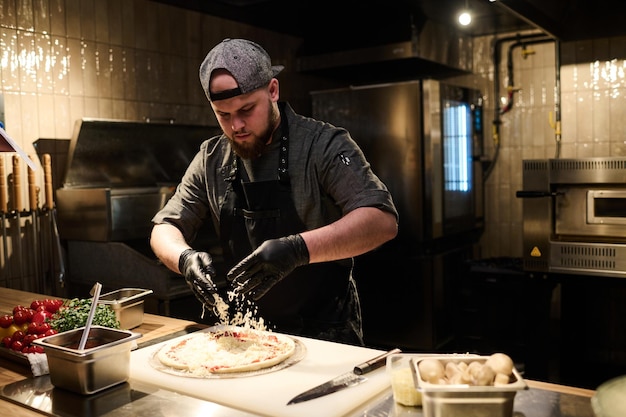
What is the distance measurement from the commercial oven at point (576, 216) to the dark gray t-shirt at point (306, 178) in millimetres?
1911

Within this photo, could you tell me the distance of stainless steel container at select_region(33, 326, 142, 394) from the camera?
58.0 inches

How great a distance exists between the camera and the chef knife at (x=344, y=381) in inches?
54.4

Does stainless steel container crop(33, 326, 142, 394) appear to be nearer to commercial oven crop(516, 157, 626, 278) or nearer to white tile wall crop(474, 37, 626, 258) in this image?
commercial oven crop(516, 157, 626, 278)

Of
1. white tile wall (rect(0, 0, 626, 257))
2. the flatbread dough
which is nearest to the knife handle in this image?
the flatbread dough

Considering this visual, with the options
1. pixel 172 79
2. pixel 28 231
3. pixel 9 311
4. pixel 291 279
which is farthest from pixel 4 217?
pixel 291 279

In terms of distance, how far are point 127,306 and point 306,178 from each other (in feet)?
2.45

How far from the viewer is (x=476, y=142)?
5121 mm

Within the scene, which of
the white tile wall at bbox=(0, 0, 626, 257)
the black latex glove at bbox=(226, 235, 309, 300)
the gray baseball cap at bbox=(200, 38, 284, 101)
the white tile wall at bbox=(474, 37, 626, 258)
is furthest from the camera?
the white tile wall at bbox=(474, 37, 626, 258)

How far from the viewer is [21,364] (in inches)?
69.5

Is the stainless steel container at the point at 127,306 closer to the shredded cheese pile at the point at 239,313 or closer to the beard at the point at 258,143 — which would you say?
the shredded cheese pile at the point at 239,313

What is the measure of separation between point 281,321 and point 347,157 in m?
0.63

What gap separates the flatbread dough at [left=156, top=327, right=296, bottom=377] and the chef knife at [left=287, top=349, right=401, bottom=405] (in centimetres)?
22

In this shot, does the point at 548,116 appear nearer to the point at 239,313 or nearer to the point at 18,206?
the point at 239,313

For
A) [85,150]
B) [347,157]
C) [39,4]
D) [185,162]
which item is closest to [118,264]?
[85,150]
